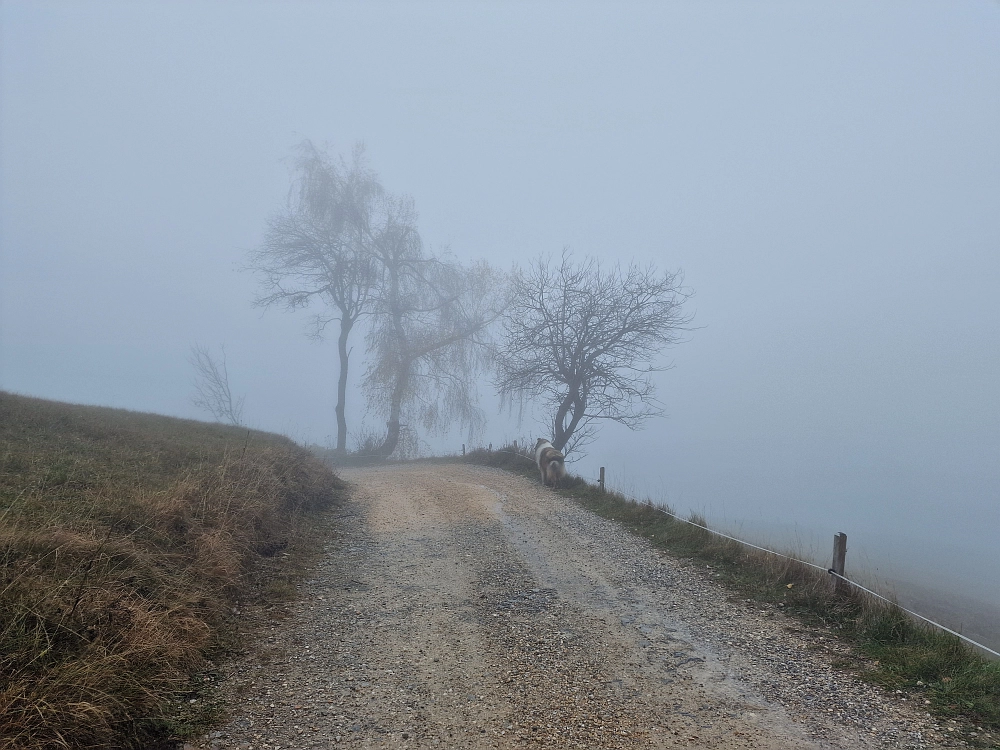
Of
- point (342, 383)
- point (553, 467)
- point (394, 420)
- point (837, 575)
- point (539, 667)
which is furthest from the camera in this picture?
point (342, 383)

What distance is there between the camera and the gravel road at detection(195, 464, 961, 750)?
3764 mm

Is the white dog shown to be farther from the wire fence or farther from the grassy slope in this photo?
the grassy slope

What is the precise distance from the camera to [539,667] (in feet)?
15.4

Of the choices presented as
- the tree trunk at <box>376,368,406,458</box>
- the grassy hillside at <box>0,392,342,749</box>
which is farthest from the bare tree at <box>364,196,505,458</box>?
the grassy hillside at <box>0,392,342,749</box>

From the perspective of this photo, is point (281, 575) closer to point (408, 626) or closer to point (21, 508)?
point (408, 626)

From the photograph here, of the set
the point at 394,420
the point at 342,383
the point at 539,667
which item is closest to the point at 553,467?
the point at 539,667

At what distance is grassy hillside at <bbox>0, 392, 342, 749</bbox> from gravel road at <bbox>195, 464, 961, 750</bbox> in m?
0.55

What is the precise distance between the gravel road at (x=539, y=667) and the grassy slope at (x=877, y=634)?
0.27 metres

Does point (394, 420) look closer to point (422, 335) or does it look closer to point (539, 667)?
point (422, 335)

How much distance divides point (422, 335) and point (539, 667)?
2298 cm

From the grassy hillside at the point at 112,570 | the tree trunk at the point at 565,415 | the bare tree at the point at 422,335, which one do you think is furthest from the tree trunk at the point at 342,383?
the grassy hillside at the point at 112,570

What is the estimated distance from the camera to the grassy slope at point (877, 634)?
413cm

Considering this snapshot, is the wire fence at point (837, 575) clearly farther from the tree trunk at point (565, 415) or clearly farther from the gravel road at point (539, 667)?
the tree trunk at point (565, 415)

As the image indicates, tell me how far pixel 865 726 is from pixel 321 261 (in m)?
26.7
